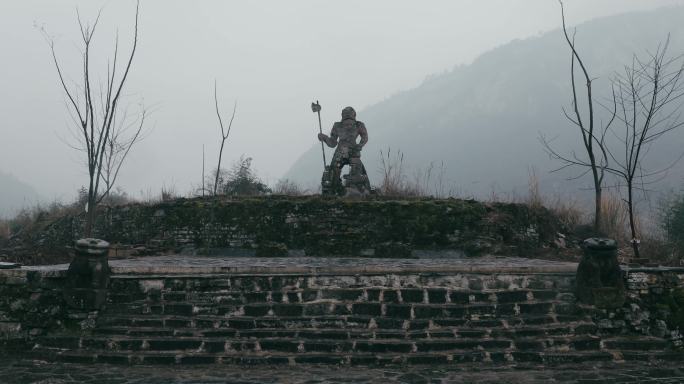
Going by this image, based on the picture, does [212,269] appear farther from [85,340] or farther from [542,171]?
[542,171]

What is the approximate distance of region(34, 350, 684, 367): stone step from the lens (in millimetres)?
5477

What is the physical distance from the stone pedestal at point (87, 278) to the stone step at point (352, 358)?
2.76 ft

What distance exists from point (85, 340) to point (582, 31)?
102 metres

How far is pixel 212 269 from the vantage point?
6832mm

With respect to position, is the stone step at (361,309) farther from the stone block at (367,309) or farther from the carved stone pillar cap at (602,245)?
the carved stone pillar cap at (602,245)

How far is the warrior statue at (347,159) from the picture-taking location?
1314 centimetres

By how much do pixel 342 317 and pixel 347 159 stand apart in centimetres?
766

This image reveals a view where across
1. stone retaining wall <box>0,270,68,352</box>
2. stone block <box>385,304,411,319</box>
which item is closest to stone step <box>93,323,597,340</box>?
stone block <box>385,304,411,319</box>

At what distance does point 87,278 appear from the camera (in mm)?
6414

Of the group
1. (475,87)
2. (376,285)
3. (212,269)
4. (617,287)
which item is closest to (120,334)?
(212,269)

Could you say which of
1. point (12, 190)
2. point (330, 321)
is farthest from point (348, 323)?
point (12, 190)

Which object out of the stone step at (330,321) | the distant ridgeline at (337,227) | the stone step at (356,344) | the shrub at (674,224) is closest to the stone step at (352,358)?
the stone step at (356,344)

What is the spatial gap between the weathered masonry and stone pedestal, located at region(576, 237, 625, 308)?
13cm

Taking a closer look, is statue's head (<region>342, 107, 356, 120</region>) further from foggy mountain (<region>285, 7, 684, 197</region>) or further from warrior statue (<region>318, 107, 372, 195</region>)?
foggy mountain (<region>285, 7, 684, 197</region>)
